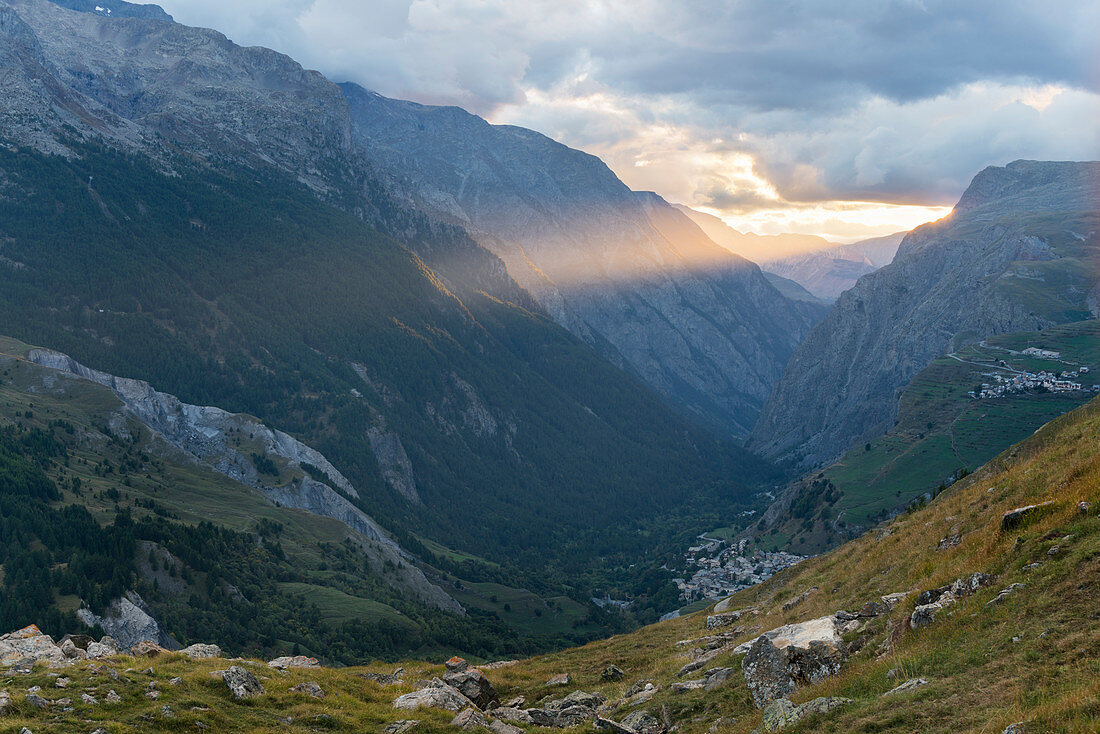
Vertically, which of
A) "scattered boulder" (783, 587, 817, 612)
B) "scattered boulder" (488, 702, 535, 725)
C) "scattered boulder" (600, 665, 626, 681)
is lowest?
"scattered boulder" (600, 665, 626, 681)

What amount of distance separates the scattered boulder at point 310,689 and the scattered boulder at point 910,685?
27.4 metres

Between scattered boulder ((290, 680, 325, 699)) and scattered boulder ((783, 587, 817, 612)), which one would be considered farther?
scattered boulder ((783, 587, 817, 612))

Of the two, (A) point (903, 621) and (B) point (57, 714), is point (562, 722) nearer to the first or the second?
(A) point (903, 621)

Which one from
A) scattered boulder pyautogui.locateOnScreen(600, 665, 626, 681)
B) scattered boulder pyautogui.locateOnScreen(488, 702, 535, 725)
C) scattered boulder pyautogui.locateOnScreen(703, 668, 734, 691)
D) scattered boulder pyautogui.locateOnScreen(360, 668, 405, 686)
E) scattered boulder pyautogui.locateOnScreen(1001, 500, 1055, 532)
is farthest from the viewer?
scattered boulder pyautogui.locateOnScreen(360, 668, 405, 686)

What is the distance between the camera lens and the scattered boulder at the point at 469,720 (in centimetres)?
3119

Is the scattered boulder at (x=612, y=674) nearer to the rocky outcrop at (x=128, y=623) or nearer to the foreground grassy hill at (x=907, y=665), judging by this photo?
the foreground grassy hill at (x=907, y=665)

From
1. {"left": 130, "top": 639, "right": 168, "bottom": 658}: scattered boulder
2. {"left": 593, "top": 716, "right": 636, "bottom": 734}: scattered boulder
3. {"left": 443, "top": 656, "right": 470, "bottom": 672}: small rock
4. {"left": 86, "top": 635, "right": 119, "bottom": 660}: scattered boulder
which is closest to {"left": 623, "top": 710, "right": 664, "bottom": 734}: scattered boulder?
{"left": 593, "top": 716, "right": 636, "bottom": 734}: scattered boulder

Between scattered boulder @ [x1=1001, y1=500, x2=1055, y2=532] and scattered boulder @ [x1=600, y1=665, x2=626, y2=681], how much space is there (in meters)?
24.1

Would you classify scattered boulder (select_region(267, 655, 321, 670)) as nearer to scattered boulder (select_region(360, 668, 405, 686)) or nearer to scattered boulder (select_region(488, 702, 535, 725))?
scattered boulder (select_region(360, 668, 405, 686))

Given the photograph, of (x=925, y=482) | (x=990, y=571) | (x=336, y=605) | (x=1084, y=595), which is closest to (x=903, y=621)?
(x=990, y=571)

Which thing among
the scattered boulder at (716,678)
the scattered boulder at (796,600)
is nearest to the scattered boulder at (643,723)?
the scattered boulder at (716,678)

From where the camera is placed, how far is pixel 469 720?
31641 mm

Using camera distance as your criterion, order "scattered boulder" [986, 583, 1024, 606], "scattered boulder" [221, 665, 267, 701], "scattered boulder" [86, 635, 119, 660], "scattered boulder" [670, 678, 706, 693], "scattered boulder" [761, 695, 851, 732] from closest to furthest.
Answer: "scattered boulder" [761, 695, 851, 732]
"scattered boulder" [986, 583, 1024, 606]
"scattered boulder" [670, 678, 706, 693]
"scattered boulder" [221, 665, 267, 701]
"scattered boulder" [86, 635, 119, 660]

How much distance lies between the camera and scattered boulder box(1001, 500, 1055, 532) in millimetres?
25953
